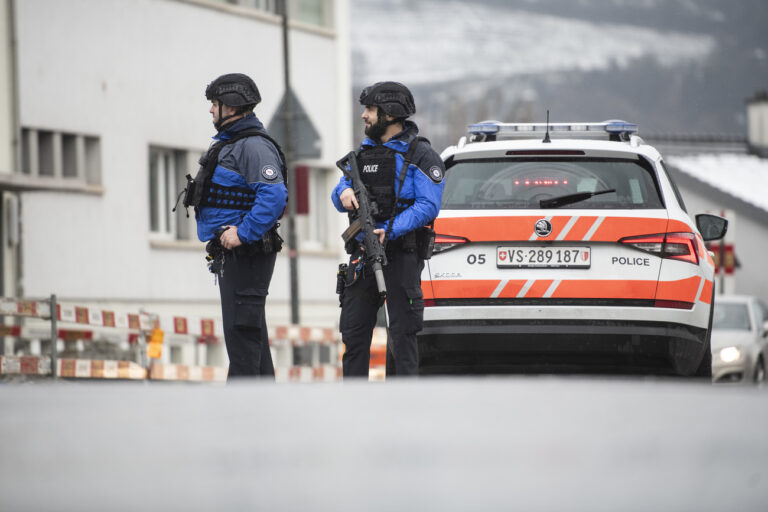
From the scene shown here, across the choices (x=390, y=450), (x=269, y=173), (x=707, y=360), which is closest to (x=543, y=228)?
(x=707, y=360)

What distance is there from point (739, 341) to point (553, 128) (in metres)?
10.4

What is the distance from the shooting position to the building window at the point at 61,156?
67.4ft

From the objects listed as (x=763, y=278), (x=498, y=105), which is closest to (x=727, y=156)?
(x=763, y=278)

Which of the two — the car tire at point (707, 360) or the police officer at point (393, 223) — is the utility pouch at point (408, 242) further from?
the car tire at point (707, 360)

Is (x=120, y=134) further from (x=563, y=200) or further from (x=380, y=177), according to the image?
(x=380, y=177)

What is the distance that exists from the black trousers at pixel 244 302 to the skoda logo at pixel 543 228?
137 cm

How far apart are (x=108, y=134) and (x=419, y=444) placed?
68.8 feet

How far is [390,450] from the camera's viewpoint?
1771 millimetres

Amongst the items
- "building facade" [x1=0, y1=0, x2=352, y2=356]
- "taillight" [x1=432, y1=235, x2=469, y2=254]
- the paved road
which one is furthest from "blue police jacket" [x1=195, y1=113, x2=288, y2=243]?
"building facade" [x1=0, y1=0, x2=352, y2=356]

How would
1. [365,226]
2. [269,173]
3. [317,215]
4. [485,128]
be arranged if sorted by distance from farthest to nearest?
[317,215] → [485,128] → [269,173] → [365,226]

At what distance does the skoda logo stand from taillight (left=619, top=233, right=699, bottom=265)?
380mm

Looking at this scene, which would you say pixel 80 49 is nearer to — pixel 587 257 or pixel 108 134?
pixel 108 134

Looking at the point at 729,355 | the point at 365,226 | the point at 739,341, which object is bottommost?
the point at 729,355

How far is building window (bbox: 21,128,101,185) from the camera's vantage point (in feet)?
67.4
